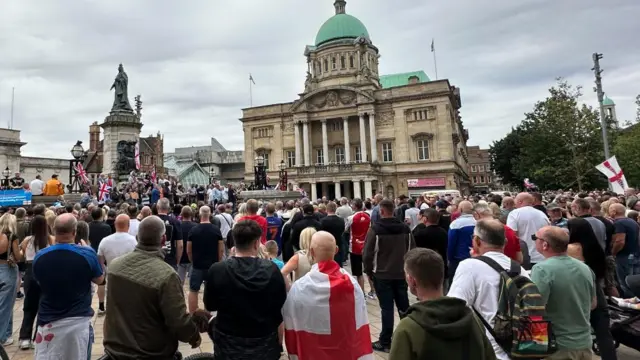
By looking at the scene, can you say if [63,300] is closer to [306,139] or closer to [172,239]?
[172,239]

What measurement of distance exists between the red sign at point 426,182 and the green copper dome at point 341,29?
83.3 ft

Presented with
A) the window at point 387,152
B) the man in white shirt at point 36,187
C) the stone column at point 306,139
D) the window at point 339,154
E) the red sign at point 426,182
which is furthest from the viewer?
the window at point 339,154

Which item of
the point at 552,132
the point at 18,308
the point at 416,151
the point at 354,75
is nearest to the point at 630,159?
the point at 552,132

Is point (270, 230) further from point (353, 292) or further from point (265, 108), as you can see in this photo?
point (265, 108)

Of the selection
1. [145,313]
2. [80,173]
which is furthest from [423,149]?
[145,313]

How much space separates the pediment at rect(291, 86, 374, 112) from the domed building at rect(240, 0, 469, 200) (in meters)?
0.13

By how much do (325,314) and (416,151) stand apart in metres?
46.6

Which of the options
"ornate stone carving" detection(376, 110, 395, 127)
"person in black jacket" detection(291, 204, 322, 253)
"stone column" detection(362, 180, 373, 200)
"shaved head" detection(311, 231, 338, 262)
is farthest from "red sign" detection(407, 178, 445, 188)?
"shaved head" detection(311, 231, 338, 262)

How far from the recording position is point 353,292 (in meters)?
3.24

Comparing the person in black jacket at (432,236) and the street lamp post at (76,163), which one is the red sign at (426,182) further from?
the person in black jacket at (432,236)

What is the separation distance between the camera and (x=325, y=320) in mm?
3121

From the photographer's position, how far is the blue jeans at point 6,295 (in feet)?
18.8

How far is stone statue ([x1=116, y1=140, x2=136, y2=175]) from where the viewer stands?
2302 centimetres

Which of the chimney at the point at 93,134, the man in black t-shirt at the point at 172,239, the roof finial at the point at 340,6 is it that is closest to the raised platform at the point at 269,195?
the man in black t-shirt at the point at 172,239
